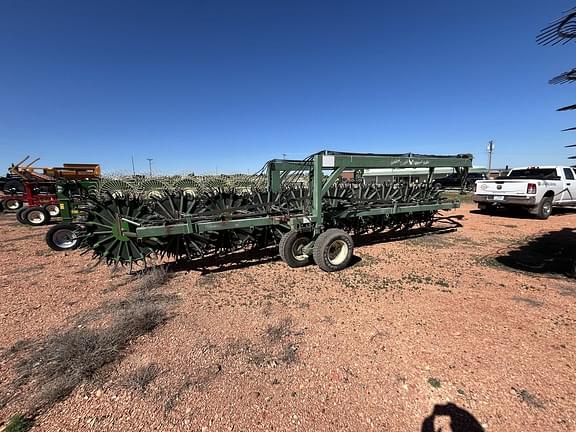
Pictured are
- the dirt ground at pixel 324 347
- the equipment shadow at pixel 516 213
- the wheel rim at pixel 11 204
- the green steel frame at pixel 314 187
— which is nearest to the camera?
the dirt ground at pixel 324 347

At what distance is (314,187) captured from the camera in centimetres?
518

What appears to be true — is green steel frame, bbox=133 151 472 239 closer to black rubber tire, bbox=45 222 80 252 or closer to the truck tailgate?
black rubber tire, bbox=45 222 80 252

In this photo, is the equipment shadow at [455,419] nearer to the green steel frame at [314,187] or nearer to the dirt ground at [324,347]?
the dirt ground at [324,347]

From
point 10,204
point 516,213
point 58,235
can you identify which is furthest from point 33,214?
point 516,213

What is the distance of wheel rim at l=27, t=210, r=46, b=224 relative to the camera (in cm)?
1007

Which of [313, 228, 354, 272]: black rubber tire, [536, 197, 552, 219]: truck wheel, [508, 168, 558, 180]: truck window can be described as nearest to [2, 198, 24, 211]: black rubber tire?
[313, 228, 354, 272]: black rubber tire

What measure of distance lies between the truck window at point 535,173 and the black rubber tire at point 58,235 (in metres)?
13.6

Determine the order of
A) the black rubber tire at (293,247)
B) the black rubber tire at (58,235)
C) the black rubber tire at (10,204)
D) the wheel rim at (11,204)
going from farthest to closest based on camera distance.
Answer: the wheel rim at (11,204), the black rubber tire at (10,204), the black rubber tire at (58,235), the black rubber tire at (293,247)

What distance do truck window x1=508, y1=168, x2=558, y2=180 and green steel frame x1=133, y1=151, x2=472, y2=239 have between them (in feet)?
18.5

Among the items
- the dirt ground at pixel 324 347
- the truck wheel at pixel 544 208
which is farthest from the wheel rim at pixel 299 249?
the truck wheel at pixel 544 208

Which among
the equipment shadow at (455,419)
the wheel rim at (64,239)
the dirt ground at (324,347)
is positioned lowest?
the equipment shadow at (455,419)

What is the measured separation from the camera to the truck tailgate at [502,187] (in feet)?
31.9

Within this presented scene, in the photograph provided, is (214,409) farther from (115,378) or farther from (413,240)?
(413,240)

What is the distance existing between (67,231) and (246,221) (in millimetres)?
4696
